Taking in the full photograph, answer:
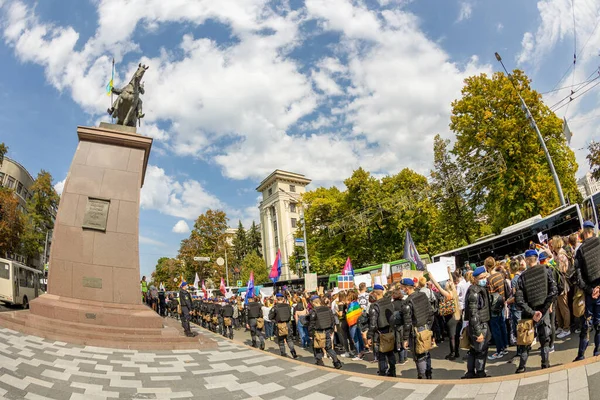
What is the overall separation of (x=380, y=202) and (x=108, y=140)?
2626 centimetres

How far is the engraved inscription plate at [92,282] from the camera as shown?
35.4 feet

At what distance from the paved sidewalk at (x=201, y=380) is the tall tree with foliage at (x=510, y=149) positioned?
18.9 meters

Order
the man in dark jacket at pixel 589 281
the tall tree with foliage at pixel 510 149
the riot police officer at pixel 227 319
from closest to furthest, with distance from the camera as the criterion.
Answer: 1. the man in dark jacket at pixel 589 281
2. the riot police officer at pixel 227 319
3. the tall tree with foliage at pixel 510 149

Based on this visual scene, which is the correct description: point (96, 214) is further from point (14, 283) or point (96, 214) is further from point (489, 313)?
point (14, 283)

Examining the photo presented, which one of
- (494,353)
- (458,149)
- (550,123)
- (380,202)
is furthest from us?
(380,202)

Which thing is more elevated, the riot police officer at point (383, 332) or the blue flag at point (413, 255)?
the blue flag at point (413, 255)

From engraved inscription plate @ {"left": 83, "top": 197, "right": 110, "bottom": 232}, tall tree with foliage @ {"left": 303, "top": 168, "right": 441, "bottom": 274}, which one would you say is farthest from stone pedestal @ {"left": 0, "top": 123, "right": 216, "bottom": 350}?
tall tree with foliage @ {"left": 303, "top": 168, "right": 441, "bottom": 274}

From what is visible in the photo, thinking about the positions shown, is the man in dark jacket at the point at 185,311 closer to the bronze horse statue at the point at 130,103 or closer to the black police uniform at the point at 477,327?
the bronze horse statue at the point at 130,103

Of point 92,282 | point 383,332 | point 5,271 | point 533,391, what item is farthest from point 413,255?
point 5,271

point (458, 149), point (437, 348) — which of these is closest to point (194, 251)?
point (458, 149)

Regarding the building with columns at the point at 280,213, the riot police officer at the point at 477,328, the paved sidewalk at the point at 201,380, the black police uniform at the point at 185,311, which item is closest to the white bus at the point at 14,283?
the paved sidewalk at the point at 201,380

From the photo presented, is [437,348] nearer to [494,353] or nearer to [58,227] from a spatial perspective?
[494,353]

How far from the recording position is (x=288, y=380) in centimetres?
771

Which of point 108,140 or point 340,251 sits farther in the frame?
point 340,251
